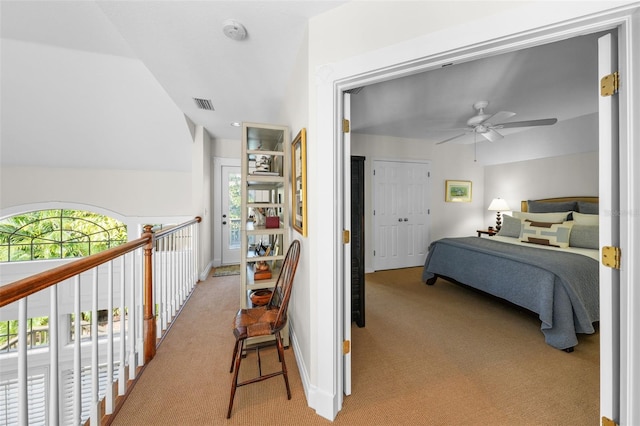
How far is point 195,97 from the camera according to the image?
2.82 m

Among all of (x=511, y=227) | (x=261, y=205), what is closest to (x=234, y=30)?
(x=261, y=205)

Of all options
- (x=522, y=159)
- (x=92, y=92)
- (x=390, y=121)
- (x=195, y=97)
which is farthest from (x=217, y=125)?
(x=522, y=159)

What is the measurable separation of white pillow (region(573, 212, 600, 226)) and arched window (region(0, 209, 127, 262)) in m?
6.93

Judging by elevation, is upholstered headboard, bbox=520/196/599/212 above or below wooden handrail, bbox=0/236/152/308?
above

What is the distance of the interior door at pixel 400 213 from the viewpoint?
434 centimetres

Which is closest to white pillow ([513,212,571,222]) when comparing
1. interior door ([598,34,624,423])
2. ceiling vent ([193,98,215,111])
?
interior door ([598,34,624,423])

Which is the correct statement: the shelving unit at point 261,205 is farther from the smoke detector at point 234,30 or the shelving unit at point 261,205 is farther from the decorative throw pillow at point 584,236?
the decorative throw pillow at point 584,236

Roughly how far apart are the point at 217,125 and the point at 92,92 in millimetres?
1421

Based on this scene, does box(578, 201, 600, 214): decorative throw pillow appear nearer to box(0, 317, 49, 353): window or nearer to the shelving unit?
the shelving unit

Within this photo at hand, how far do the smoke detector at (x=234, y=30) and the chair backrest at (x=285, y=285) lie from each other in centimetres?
151

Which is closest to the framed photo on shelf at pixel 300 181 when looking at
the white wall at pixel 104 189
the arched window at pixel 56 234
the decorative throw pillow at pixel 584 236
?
the white wall at pixel 104 189

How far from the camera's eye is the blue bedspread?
2.06 meters

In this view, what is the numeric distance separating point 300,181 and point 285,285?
2.46ft

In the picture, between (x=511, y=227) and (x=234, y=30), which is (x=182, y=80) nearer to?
(x=234, y=30)
